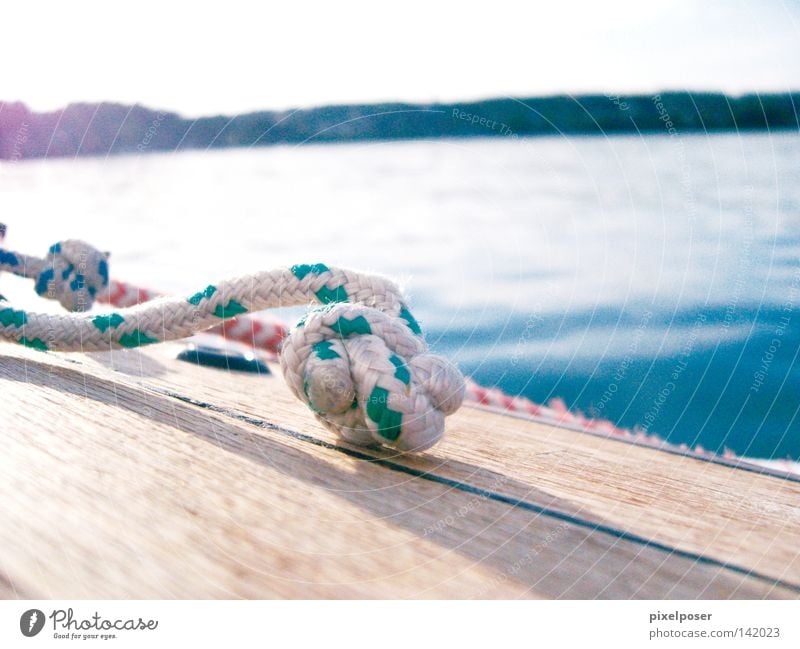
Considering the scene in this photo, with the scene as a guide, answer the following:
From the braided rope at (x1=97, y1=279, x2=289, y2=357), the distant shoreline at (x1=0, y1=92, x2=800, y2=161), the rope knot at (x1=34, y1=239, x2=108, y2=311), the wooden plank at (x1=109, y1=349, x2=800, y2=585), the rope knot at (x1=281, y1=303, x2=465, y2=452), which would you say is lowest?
the wooden plank at (x1=109, y1=349, x2=800, y2=585)

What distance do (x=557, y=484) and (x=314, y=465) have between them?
8.8 inches

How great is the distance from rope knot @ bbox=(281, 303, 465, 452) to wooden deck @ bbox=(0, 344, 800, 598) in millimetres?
31

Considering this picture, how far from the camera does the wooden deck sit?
1.99ft

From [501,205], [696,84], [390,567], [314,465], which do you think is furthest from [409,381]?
[696,84]

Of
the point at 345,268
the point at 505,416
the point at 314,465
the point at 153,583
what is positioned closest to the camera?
the point at 153,583

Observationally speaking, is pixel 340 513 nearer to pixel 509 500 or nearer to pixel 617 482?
pixel 509 500

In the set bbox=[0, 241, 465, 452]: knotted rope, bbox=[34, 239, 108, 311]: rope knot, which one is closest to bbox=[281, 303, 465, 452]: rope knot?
bbox=[0, 241, 465, 452]: knotted rope

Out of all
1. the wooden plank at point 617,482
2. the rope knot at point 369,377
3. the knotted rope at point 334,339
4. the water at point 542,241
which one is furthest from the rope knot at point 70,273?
the rope knot at point 369,377

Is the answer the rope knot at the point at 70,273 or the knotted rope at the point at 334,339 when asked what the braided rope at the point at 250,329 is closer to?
the rope knot at the point at 70,273

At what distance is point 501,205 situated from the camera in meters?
1.33

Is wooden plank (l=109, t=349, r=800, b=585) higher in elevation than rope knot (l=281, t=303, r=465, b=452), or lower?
lower

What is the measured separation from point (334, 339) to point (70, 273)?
2.65ft

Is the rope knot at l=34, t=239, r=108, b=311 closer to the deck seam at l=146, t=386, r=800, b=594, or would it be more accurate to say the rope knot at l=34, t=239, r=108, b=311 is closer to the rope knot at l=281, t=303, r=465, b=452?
the deck seam at l=146, t=386, r=800, b=594
